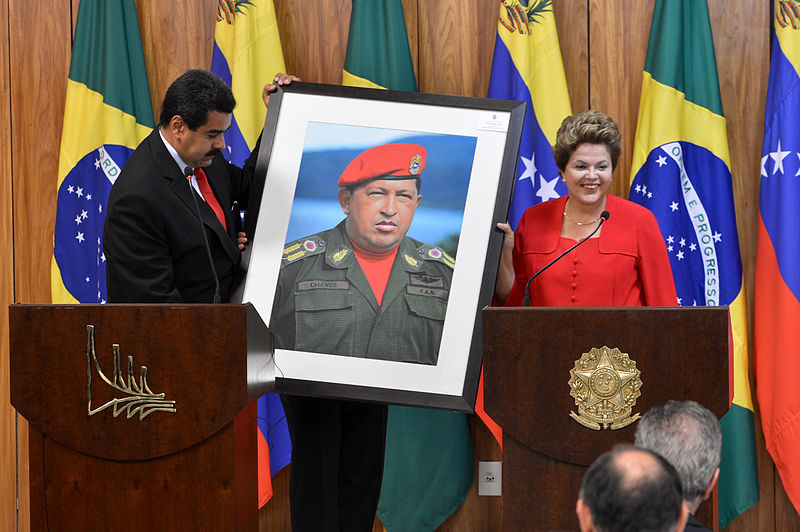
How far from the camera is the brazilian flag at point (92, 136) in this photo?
Result: 3.29 metres

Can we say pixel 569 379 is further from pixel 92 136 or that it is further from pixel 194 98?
pixel 92 136

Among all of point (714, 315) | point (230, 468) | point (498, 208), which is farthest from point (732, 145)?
point (230, 468)

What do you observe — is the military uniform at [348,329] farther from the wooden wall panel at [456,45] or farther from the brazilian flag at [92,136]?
the brazilian flag at [92,136]

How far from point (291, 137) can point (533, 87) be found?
121 cm

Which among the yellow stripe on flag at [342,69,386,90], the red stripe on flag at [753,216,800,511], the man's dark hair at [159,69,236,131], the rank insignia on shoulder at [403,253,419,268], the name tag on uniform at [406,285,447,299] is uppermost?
the yellow stripe on flag at [342,69,386,90]

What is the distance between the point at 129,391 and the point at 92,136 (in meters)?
1.81

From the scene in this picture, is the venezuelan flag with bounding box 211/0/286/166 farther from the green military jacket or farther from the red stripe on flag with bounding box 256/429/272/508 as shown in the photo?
the red stripe on flag with bounding box 256/429/272/508

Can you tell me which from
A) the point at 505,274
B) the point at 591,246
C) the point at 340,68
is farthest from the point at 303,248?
the point at 340,68

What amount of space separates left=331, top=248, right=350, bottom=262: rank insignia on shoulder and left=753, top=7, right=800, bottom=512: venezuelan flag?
72.1 inches

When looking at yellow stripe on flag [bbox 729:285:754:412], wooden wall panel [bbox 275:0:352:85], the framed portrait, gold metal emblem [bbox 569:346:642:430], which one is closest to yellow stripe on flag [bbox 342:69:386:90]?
wooden wall panel [bbox 275:0:352:85]

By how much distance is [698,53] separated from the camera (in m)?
3.21

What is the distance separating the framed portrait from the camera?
7.66ft

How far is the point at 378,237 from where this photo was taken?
2.50 meters

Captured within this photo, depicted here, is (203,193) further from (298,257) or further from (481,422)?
(481,422)
